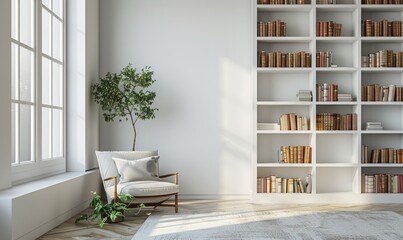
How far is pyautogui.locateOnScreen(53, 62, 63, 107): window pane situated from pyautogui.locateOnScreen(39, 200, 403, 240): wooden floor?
1487mm

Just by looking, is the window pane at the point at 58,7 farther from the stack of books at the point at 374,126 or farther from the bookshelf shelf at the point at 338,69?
the stack of books at the point at 374,126

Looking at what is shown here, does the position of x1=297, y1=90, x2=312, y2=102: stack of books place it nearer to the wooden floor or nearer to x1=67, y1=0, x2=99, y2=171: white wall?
the wooden floor

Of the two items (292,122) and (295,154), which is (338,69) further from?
(295,154)

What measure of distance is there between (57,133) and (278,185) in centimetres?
Result: 301

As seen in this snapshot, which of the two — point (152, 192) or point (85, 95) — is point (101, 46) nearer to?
point (85, 95)

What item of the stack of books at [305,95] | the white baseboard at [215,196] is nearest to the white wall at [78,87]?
the white baseboard at [215,196]

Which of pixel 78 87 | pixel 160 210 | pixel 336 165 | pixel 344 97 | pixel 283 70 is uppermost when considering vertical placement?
pixel 283 70

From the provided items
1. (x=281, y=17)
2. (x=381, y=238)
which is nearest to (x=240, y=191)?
(x=281, y=17)

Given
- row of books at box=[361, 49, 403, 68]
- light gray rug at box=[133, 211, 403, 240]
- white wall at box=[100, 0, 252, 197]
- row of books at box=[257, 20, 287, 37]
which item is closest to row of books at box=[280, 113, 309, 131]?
white wall at box=[100, 0, 252, 197]

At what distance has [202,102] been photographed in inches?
319

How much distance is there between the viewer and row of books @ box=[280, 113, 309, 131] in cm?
783

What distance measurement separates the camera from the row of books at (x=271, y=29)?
7.83 meters

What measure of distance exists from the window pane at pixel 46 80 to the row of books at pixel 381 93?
163 inches

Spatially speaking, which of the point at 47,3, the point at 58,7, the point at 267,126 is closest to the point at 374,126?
the point at 267,126
